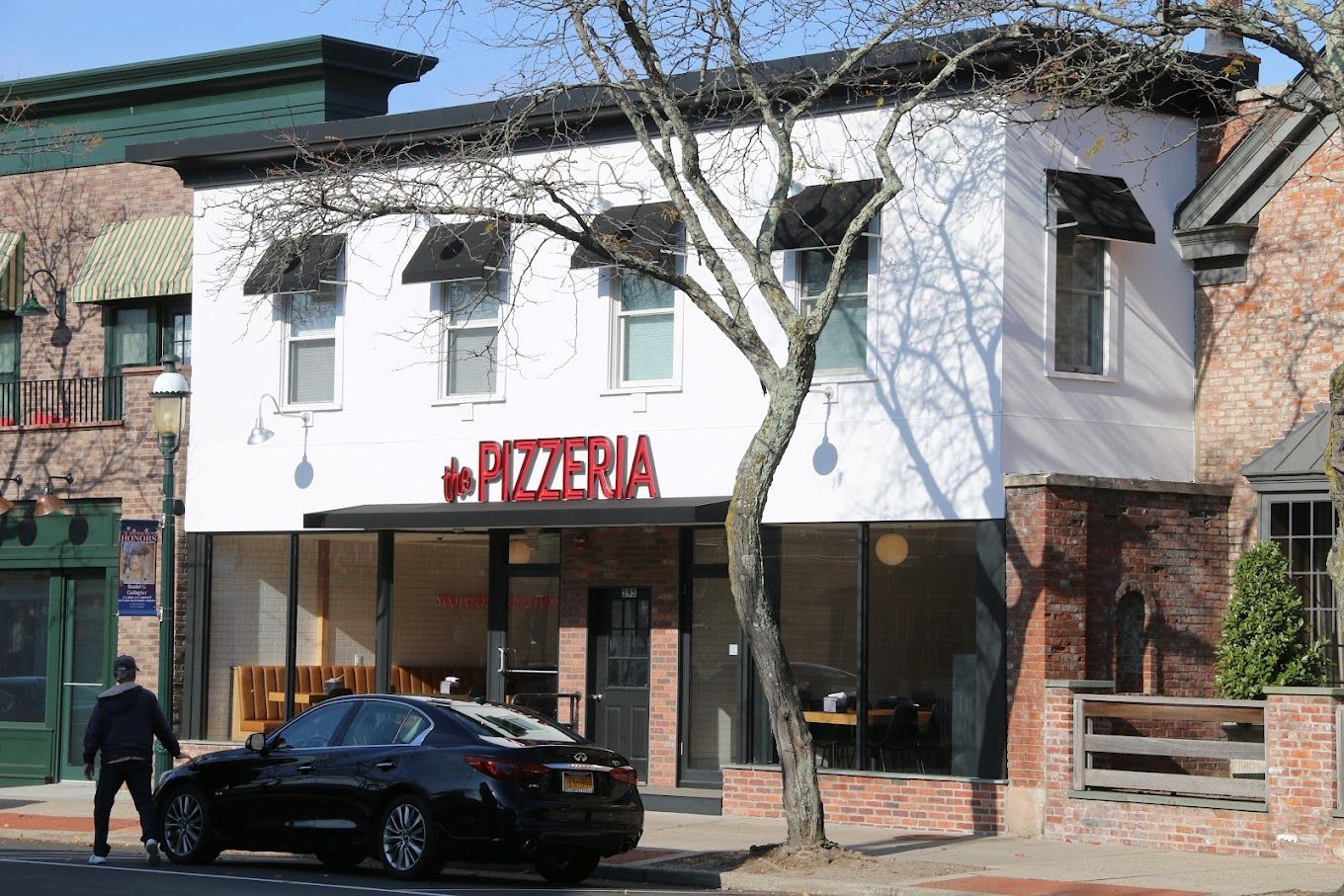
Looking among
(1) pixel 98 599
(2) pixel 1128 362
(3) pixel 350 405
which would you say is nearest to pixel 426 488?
(3) pixel 350 405

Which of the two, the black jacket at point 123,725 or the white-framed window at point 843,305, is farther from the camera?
the white-framed window at point 843,305

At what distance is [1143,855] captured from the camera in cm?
1675

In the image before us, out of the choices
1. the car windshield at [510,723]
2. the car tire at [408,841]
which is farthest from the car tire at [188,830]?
the car windshield at [510,723]

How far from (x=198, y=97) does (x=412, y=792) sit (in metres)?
15.0

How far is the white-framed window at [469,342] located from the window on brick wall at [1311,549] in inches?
326

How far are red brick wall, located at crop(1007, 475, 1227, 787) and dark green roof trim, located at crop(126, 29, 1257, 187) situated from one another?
3868mm

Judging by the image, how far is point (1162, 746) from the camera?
17.3 m

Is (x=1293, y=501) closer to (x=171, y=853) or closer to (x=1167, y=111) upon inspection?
(x=1167, y=111)

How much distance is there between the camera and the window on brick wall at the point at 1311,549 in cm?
1895

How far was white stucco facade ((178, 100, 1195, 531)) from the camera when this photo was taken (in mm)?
18922

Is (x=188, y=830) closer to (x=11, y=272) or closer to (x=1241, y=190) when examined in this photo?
(x=1241, y=190)

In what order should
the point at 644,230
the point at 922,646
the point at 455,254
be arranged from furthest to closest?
the point at 455,254
the point at 644,230
the point at 922,646

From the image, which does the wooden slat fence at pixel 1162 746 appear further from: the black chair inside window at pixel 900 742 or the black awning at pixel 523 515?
the black awning at pixel 523 515

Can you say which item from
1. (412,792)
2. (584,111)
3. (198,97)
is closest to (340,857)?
(412,792)
